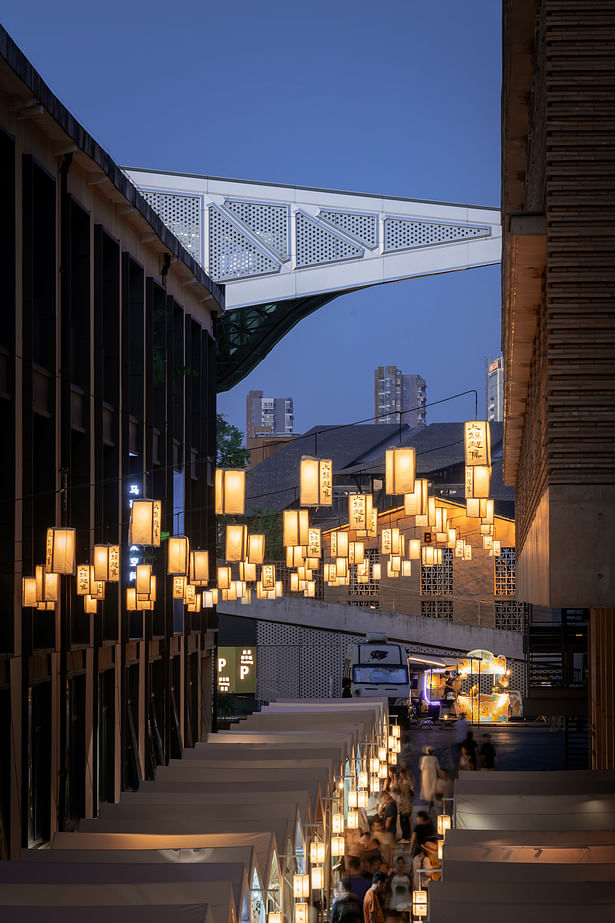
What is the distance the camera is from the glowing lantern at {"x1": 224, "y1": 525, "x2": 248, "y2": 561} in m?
22.6

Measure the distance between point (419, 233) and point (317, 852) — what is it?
27316 mm

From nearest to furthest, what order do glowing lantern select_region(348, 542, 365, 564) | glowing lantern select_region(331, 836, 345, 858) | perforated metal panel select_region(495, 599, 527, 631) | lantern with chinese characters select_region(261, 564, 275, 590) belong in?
glowing lantern select_region(331, 836, 345, 858), glowing lantern select_region(348, 542, 365, 564), lantern with chinese characters select_region(261, 564, 275, 590), perforated metal panel select_region(495, 599, 527, 631)

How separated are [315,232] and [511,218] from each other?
30.0 m

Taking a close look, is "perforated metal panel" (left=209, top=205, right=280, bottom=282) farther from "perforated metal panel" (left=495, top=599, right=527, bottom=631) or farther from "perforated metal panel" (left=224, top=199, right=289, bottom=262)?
"perforated metal panel" (left=495, top=599, right=527, bottom=631)

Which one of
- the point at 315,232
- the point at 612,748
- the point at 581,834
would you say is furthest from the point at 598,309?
the point at 315,232

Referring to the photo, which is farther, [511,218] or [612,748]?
[612,748]

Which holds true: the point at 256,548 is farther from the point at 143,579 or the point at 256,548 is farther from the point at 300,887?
the point at 300,887

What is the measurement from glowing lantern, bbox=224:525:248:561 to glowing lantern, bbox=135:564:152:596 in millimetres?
1501

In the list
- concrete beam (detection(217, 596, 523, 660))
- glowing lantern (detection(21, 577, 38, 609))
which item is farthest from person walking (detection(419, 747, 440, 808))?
concrete beam (detection(217, 596, 523, 660))

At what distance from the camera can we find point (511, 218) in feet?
33.1

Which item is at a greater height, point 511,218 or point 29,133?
point 29,133

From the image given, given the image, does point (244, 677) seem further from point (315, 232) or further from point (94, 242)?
point (94, 242)

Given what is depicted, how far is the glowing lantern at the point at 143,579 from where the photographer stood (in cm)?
2220

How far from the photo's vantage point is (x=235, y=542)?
74.7ft
